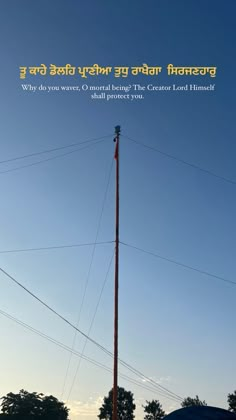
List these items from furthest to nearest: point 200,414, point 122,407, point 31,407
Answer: point 122,407 < point 31,407 < point 200,414

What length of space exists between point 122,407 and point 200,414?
4396 inches

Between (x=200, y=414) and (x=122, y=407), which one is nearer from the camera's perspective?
(x=200, y=414)

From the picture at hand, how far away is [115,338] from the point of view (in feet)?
85.3

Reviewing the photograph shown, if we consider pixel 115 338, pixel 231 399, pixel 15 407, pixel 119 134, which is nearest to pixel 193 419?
pixel 115 338

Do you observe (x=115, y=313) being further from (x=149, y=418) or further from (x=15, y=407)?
(x=149, y=418)

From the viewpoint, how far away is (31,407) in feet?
294

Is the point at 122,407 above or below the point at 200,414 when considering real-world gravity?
below

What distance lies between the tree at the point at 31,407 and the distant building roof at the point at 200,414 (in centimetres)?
7669

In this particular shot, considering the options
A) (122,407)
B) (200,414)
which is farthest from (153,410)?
(200,414)

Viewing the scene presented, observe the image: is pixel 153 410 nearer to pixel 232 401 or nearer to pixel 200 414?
pixel 232 401

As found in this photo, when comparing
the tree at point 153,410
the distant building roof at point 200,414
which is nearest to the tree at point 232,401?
the tree at point 153,410

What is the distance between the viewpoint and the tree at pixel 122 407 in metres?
121

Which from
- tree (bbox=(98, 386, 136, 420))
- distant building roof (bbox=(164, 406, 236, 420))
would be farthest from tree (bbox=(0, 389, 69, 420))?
distant building roof (bbox=(164, 406, 236, 420))

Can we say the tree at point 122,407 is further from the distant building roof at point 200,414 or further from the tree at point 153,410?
the distant building roof at point 200,414
